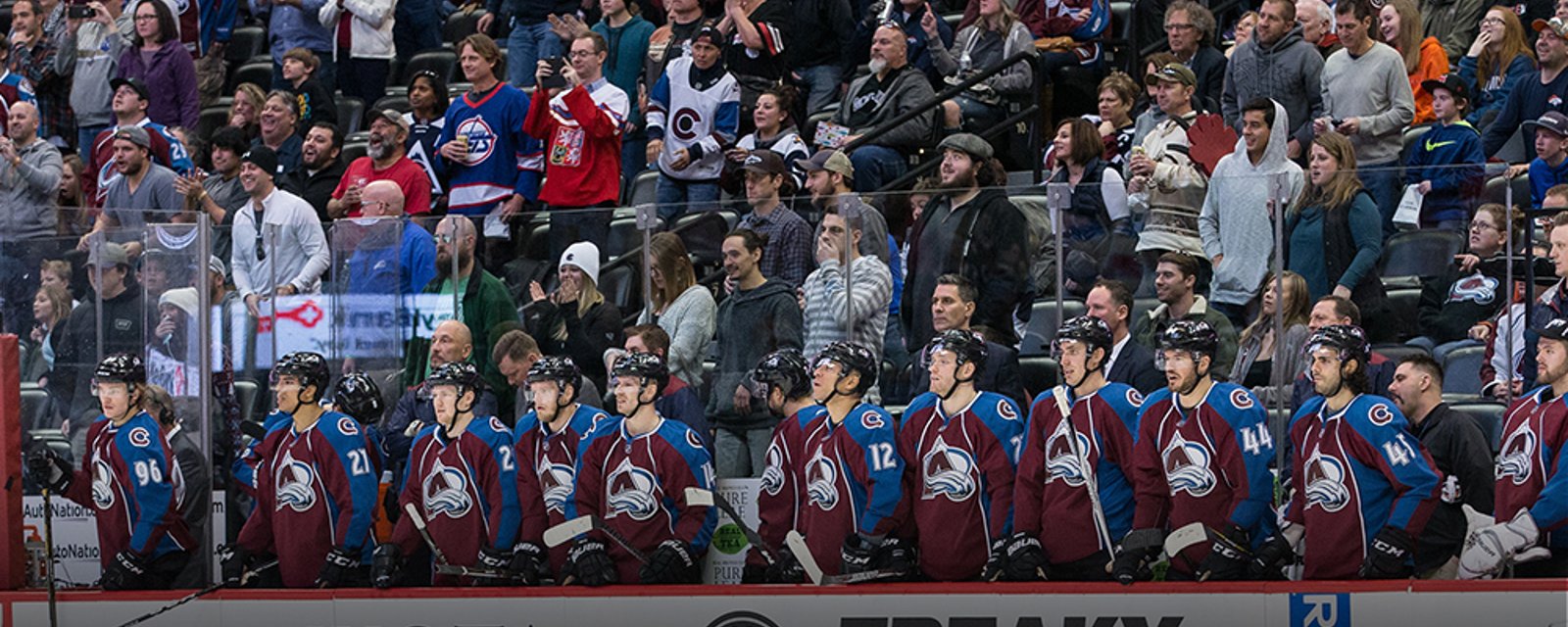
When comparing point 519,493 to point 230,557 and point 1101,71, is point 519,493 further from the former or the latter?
point 1101,71

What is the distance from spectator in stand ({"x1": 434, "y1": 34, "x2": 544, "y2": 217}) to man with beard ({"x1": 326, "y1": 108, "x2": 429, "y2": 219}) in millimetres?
345

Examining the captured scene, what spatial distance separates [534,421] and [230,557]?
136 cm

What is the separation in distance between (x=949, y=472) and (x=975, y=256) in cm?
81

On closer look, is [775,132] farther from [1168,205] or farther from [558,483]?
[1168,205]

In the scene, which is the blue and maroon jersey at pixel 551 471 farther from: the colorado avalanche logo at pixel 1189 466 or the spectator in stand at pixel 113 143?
the spectator in stand at pixel 113 143

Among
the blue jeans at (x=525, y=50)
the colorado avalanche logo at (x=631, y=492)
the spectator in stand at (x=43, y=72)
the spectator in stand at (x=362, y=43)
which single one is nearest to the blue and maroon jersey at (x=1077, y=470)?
the colorado avalanche logo at (x=631, y=492)

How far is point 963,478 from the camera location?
370 inches

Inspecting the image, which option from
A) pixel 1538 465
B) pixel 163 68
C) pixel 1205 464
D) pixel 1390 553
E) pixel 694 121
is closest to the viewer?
pixel 1538 465

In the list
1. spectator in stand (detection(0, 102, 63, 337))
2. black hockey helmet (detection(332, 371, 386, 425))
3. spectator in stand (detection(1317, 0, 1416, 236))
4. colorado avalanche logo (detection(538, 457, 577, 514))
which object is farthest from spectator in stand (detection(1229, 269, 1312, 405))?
spectator in stand (detection(0, 102, 63, 337))

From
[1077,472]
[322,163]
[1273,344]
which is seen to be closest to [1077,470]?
[1077,472]

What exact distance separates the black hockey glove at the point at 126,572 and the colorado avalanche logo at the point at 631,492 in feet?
6.43

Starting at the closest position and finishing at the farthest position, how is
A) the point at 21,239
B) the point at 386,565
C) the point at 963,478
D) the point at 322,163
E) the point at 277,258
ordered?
1. the point at 963,478
2. the point at 386,565
3. the point at 277,258
4. the point at 21,239
5. the point at 322,163

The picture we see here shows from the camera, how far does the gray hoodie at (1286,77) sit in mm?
11586

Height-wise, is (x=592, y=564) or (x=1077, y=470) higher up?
(x=1077, y=470)
